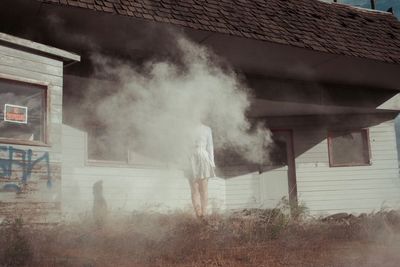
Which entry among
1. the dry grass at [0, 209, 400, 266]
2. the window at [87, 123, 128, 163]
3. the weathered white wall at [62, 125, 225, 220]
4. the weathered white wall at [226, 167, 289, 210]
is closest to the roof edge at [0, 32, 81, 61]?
the weathered white wall at [62, 125, 225, 220]

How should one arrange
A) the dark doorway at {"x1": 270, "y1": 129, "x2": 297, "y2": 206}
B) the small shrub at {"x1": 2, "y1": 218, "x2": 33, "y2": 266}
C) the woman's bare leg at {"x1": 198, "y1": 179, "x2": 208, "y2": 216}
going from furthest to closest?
the dark doorway at {"x1": 270, "y1": 129, "x2": 297, "y2": 206} → the woman's bare leg at {"x1": 198, "y1": 179, "x2": 208, "y2": 216} → the small shrub at {"x1": 2, "y1": 218, "x2": 33, "y2": 266}

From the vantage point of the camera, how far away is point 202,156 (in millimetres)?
9312

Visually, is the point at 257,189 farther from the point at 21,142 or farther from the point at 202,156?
the point at 21,142

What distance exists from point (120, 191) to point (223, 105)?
3.00 m

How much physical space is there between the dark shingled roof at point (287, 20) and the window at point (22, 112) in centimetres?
152

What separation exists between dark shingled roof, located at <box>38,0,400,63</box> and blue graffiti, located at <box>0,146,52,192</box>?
8.29 ft

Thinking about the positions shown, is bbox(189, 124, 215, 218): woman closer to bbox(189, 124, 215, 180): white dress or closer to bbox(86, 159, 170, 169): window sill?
bbox(189, 124, 215, 180): white dress

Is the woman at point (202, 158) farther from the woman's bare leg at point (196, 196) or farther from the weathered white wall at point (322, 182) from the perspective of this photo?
the weathered white wall at point (322, 182)

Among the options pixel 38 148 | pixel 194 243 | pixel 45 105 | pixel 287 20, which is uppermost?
pixel 287 20

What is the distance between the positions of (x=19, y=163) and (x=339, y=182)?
10201mm

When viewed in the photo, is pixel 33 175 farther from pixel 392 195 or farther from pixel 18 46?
pixel 392 195

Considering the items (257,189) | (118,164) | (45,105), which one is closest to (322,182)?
(257,189)

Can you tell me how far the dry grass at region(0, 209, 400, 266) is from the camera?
6.02 metres

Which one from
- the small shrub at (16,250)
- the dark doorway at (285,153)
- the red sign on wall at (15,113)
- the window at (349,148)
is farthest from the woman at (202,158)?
the window at (349,148)
